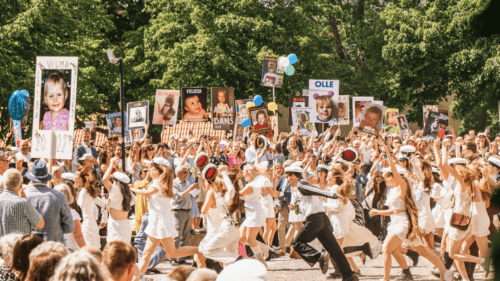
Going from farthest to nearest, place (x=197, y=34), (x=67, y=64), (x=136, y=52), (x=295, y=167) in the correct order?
(x=136, y=52) < (x=197, y=34) < (x=295, y=167) < (x=67, y=64)

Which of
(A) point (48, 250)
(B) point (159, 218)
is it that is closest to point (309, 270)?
(B) point (159, 218)

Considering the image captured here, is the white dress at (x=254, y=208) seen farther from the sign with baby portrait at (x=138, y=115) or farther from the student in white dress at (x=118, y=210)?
the sign with baby portrait at (x=138, y=115)

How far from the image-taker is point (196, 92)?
1628cm

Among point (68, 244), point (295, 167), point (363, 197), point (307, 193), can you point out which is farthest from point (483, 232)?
point (68, 244)

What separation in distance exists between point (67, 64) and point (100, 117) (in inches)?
876

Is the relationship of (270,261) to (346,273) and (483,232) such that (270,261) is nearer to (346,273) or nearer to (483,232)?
(346,273)

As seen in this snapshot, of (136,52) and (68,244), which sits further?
(136,52)

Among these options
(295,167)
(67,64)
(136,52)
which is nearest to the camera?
(67,64)

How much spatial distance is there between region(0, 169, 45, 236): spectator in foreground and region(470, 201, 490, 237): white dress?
5235mm

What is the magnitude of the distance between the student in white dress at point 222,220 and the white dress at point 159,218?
49 centimetres

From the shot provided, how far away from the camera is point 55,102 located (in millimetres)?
8906

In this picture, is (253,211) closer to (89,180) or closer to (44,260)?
(89,180)

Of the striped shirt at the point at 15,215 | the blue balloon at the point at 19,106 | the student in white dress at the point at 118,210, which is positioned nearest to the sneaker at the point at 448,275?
the student in white dress at the point at 118,210

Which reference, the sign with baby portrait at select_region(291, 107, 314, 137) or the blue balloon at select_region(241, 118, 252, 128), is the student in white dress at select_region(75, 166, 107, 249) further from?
the sign with baby portrait at select_region(291, 107, 314, 137)
